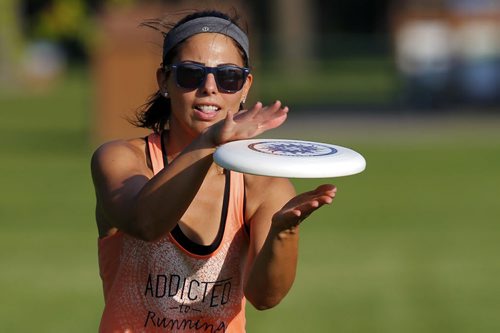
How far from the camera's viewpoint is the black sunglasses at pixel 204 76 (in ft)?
13.8

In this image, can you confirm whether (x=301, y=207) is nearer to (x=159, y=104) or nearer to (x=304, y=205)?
(x=304, y=205)

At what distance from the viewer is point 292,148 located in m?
3.91

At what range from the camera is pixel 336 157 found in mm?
3791

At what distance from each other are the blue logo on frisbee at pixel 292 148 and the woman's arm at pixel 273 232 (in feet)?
0.46

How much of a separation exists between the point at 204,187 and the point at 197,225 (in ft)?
0.48

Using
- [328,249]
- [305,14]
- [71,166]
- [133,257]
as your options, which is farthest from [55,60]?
[133,257]

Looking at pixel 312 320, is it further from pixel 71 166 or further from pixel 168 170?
pixel 71 166

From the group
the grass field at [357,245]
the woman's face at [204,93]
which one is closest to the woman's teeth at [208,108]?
the woman's face at [204,93]

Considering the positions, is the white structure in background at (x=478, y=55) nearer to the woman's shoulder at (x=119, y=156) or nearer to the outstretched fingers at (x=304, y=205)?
the woman's shoulder at (x=119, y=156)

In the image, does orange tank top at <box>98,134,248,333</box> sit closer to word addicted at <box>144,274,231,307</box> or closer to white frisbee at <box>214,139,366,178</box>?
word addicted at <box>144,274,231,307</box>

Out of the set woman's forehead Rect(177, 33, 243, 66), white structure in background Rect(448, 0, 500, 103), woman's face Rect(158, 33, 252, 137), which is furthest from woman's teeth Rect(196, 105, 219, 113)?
white structure in background Rect(448, 0, 500, 103)

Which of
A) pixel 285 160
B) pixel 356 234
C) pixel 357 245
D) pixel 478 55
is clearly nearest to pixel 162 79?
pixel 285 160

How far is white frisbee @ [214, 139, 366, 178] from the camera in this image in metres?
3.62

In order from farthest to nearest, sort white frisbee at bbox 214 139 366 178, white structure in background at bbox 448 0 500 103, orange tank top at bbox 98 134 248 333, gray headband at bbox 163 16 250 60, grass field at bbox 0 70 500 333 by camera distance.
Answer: white structure in background at bbox 448 0 500 103 < grass field at bbox 0 70 500 333 < orange tank top at bbox 98 134 248 333 < gray headband at bbox 163 16 250 60 < white frisbee at bbox 214 139 366 178
